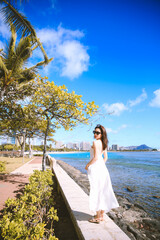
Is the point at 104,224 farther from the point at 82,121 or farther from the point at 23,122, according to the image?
the point at 23,122

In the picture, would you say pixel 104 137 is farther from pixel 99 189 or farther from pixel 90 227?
pixel 90 227

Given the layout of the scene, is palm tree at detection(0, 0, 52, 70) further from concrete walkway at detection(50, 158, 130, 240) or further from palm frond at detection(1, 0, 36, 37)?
concrete walkway at detection(50, 158, 130, 240)

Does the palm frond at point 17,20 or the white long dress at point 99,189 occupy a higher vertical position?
the palm frond at point 17,20

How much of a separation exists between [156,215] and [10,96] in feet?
29.1

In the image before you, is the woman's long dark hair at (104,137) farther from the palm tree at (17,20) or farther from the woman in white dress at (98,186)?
the palm tree at (17,20)

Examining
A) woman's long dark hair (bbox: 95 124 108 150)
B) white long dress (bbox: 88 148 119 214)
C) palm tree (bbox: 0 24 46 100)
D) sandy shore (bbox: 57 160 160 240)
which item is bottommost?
sandy shore (bbox: 57 160 160 240)

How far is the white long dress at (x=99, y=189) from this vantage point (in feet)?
9.41

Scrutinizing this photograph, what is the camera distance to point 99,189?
293 cm

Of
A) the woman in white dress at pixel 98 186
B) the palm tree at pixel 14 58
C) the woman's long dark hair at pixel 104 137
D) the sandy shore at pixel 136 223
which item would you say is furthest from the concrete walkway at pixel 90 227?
the palm tree at pixel 14 58

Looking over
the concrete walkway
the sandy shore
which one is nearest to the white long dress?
the concrete walkway

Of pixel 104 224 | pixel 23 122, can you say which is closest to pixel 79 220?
pixel 104 224

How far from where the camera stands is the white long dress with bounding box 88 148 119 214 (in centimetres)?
287

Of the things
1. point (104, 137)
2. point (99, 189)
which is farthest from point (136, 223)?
point (104, 137)

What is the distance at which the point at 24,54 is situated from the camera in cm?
561
